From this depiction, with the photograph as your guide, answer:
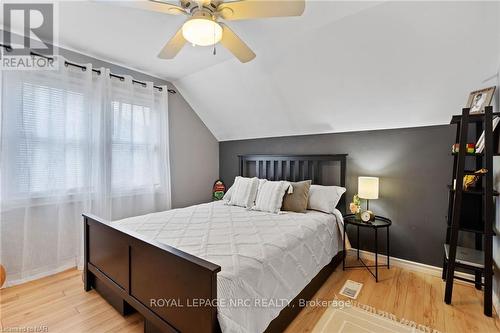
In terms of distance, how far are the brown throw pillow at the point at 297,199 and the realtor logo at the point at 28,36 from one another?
9.50 feet

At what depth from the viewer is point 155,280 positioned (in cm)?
150

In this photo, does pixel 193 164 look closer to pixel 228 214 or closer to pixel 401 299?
pixel 228 214

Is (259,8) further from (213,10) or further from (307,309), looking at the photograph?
(307,309)

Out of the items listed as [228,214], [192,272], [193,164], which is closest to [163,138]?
[193,164]

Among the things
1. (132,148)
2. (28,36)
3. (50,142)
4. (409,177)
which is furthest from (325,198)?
(28,36)

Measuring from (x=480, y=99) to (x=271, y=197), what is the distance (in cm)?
214

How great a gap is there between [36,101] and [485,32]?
13.3ft

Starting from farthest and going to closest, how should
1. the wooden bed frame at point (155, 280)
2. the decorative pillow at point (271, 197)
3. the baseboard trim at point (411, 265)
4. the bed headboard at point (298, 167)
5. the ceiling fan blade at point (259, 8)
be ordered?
the bed headboard at point (298, 167) → the decorative pillow at point (271, 197) → the baseboard trim at point (411, 265) → the ceiling fan blade at point (259, 8) → the wooden bed frame at point (155, 280)

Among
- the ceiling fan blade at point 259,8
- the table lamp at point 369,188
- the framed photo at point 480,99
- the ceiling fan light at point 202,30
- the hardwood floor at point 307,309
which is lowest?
the hardwood floor at point 307,309

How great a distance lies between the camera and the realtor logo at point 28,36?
6.78 feet

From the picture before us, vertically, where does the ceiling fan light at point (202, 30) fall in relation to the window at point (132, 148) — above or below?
above

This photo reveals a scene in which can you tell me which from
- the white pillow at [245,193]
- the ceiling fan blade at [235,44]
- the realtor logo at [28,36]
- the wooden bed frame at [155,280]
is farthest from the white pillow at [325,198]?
the realtor logo at [28,36]

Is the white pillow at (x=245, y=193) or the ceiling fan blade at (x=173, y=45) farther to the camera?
the white pillow at (x=245, y=193)

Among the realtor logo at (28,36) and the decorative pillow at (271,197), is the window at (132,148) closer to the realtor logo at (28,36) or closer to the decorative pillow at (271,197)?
the realtor logo at (28,36)
